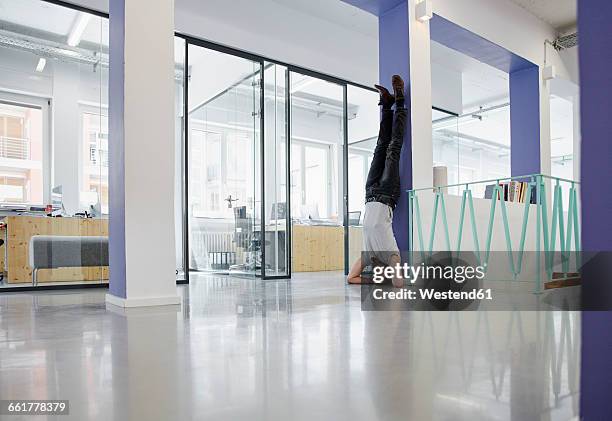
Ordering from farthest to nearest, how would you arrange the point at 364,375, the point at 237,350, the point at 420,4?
the point at 420,4
the point at 237,350
the point at 364,375

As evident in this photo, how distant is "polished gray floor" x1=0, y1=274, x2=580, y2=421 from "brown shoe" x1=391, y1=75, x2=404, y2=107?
2.50 metres

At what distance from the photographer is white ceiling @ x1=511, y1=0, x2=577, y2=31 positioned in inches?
250

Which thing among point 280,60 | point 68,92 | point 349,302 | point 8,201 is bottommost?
point 349,302

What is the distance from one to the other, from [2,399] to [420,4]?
4.79 meters

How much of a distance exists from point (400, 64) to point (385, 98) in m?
0.48

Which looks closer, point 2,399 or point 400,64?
point 2,399

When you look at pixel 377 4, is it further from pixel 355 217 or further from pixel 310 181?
pixel 310 181

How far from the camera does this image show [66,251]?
495 cm

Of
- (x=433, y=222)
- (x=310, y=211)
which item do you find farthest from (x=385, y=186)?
(x=310, y=211)

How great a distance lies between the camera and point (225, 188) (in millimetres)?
6488

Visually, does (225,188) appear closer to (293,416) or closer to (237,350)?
(237,350)

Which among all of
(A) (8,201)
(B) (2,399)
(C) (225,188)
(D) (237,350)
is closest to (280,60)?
(C) (225,188)

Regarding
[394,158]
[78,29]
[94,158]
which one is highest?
[78,29]

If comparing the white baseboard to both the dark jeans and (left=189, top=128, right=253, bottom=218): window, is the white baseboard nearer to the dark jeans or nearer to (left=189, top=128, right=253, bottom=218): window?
the dark jeans
